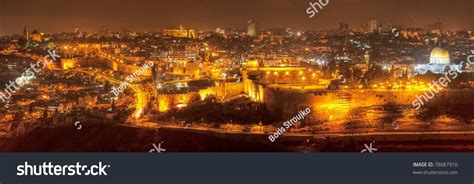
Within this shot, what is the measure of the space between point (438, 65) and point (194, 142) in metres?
8.40

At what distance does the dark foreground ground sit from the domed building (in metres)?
6.42

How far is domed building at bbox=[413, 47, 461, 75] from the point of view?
14602 millimetres

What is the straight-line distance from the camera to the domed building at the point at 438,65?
47.9 feet

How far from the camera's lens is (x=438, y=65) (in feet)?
49.6

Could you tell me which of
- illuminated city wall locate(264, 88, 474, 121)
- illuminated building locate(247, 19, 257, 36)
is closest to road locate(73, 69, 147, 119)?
illuminated city wall locate(264, 88, 474, 121)

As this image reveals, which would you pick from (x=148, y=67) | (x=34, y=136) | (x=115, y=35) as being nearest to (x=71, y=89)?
(x=148, y=67)

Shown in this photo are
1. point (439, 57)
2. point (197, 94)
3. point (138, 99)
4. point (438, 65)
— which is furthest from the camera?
point (439, 57)

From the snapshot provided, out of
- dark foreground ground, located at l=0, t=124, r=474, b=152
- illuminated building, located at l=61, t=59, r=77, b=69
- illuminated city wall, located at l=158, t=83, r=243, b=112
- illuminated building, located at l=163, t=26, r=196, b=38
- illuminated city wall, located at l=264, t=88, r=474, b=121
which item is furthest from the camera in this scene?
illuminated building, located at l=163, t=26, r=196, b=38

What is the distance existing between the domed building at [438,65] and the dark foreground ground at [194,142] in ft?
21.0

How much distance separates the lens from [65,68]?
59.0 ft

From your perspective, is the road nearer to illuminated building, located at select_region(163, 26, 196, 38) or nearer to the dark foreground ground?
the dark foreground ground

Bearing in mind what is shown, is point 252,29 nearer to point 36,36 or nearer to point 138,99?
point 36,36

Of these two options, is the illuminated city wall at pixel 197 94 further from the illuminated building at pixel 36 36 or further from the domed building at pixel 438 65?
the illuminated building at pixel 36 36

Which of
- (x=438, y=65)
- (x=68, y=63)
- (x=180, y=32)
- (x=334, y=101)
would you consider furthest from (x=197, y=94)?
(x=180, y=32)
